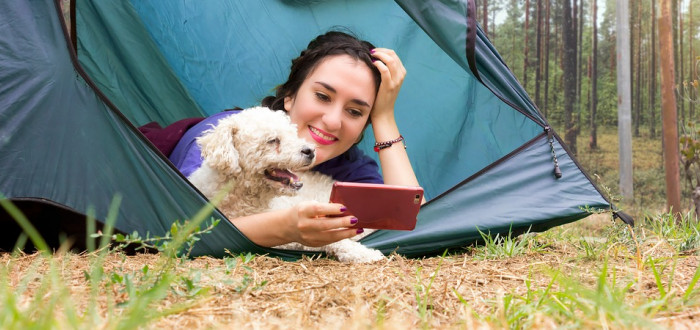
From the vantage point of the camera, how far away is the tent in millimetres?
2152

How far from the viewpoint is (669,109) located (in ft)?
17.2

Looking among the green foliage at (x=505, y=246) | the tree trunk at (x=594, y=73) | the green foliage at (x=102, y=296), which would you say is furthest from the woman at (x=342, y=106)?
the tree trunk at (x=594, y=73)

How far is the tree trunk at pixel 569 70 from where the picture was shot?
6000 millimetres

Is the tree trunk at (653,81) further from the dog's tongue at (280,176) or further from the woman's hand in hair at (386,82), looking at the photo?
the dog's tongue at (280,176)

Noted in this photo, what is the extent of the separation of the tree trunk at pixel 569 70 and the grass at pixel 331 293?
381cm

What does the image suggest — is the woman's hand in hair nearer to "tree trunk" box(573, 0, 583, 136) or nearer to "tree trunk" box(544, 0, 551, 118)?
"tree trunk" box(544, 0, 551, 118)

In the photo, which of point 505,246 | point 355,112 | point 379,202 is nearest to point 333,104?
point 355,112

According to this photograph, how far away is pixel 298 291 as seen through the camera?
1.65 metres

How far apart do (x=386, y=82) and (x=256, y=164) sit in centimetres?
84

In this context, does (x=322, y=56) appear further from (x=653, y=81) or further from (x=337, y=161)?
(x=653, y=81)

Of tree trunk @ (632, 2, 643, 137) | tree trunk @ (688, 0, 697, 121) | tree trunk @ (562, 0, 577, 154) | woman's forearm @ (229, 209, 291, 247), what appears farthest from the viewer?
tree trunk @ (562, 0, 577, 154)

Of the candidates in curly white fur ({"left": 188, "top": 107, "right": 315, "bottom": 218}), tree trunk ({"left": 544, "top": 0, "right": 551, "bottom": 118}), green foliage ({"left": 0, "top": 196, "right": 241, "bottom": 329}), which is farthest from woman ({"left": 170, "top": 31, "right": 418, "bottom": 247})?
tree trunk ({"left": 544, "top": 0, "right": 551, "bottom": 118})

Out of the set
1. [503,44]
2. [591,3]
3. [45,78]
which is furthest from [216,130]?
[591,3]

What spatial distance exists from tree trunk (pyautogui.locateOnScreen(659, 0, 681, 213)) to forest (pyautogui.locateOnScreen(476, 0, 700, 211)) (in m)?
0.15
